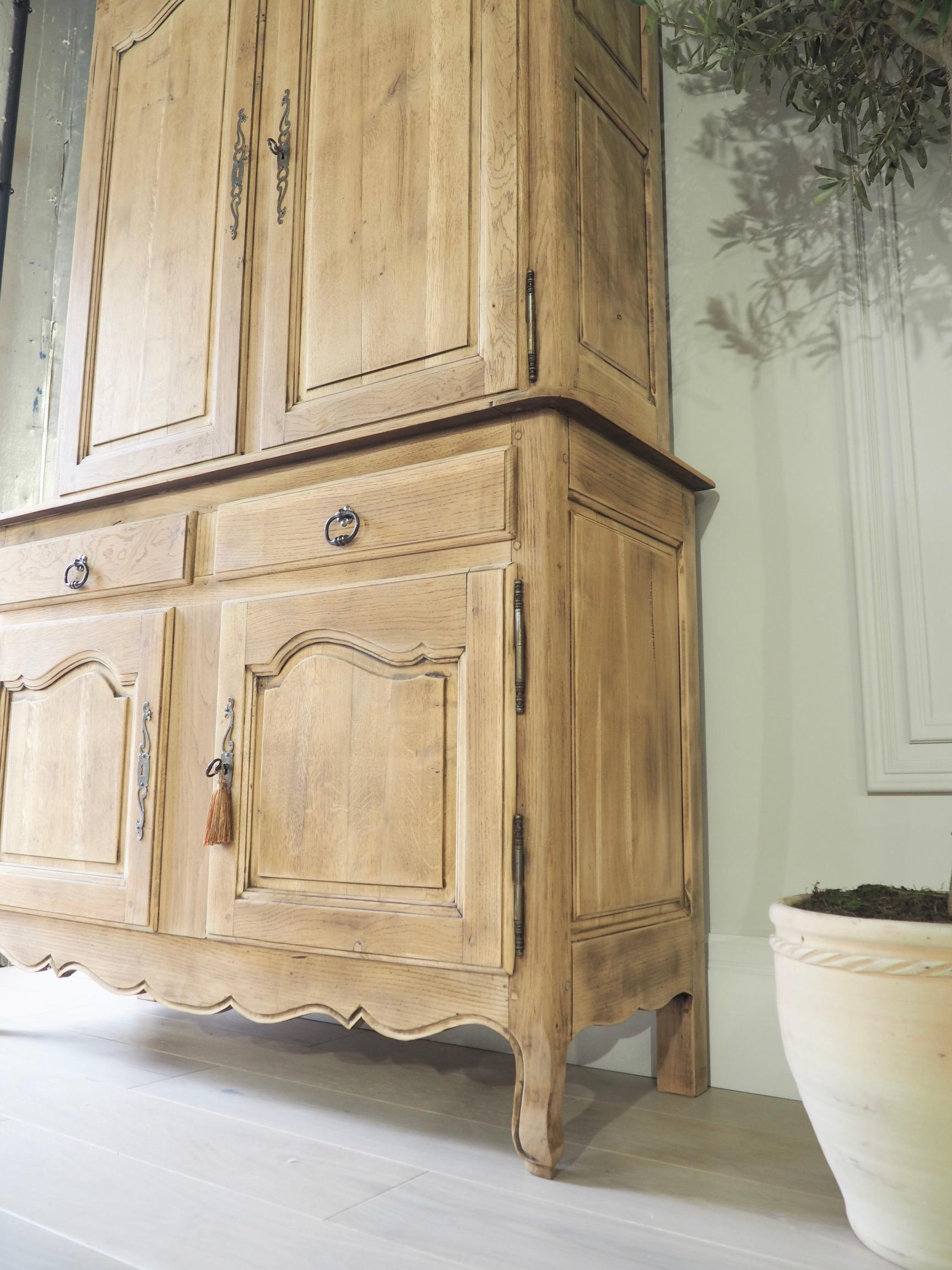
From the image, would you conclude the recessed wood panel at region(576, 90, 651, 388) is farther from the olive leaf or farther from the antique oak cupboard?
the olive leaf

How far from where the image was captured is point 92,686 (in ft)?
5.26

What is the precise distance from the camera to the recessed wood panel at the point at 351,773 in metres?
1.22

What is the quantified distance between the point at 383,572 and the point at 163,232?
0.90 meters

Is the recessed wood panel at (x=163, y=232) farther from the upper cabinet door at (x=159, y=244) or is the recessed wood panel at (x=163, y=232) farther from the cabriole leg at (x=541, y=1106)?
the cabriole leg at (x=541, y=1106)

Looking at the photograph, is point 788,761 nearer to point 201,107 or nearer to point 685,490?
point 685,490

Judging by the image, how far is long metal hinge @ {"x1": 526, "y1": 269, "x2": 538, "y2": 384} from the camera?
126 cm

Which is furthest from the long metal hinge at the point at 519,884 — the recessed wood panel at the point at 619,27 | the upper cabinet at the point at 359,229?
the recessed wood panel at the point at 619,27

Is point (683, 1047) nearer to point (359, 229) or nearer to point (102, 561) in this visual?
point (102, 561)

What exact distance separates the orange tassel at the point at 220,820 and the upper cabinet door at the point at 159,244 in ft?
1.78

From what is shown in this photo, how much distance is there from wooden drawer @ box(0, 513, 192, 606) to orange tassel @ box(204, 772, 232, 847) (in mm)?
342

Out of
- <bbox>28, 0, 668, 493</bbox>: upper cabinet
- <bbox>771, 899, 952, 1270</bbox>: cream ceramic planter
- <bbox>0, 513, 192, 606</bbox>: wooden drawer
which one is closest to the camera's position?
<bbox>771, 899, 952, 1270</bbox>: cream ceramic planter

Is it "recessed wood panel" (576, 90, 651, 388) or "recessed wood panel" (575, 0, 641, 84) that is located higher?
"recessed wood panel" (575, 0, 641, 84)

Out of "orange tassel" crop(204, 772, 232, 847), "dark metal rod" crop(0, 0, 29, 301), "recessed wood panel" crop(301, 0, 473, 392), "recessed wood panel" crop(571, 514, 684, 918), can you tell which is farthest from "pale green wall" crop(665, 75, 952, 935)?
"dark metal rod" crop(0, 0, 29, 301)

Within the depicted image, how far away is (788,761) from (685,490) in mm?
446
